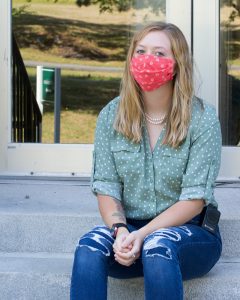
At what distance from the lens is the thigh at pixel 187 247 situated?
2.84 meters

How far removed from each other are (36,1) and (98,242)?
436cm

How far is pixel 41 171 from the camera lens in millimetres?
4711

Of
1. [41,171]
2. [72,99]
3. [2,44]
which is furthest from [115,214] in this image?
[72,99]

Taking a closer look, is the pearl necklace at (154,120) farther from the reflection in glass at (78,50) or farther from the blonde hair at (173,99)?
the reflection in glass at (78,50)

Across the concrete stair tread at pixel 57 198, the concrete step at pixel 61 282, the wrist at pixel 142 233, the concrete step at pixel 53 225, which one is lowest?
the concrete step at pixel 61 282

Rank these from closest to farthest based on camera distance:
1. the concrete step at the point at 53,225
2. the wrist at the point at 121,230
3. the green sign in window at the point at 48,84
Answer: the wrist at the point at 121,230, the concrete step at the point at 53,225, the green sign in window at the point at 48,84

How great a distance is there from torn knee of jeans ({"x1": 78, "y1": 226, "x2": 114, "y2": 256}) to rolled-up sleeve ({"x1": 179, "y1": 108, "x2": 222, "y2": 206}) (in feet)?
1.06

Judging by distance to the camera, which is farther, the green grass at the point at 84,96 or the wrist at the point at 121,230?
the green grass at the point at 84,96

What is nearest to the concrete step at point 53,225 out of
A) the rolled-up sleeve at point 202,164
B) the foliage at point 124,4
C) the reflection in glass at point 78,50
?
the rolled-up sleeve at point 202,164

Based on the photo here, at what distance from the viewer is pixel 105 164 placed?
10.5 ft

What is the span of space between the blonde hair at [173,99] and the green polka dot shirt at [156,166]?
3 centimetres

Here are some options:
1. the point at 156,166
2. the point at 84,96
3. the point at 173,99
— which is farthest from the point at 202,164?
the point at 84,96

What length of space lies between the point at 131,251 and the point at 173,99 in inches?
25.5

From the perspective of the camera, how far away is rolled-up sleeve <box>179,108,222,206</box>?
10.0 feet
